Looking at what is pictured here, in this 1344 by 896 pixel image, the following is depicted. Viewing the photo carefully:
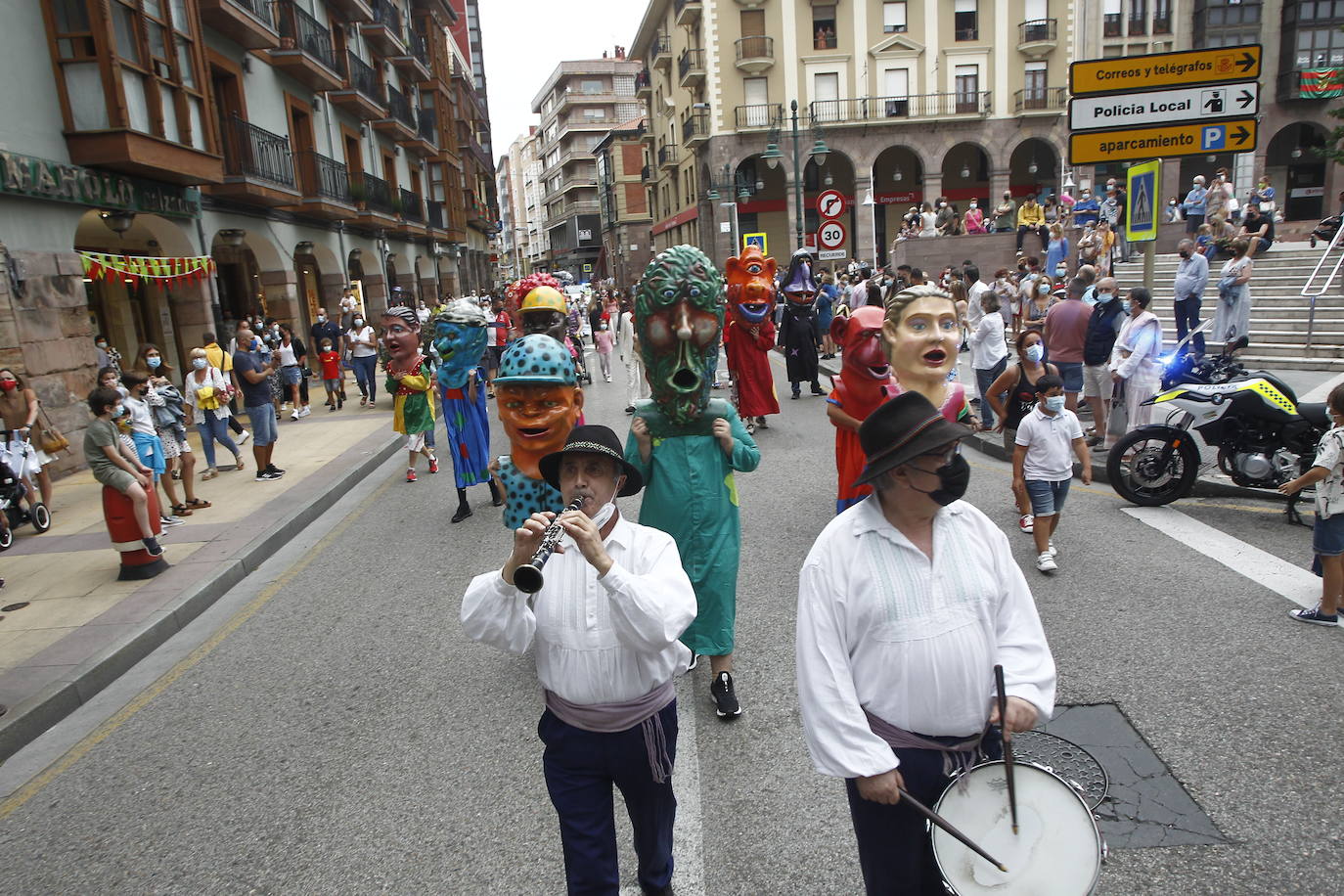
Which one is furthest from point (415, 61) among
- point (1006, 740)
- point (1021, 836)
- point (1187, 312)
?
point (1021, 836)

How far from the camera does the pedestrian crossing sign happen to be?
30.3ft

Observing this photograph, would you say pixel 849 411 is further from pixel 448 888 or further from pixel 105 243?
pixel 105 243

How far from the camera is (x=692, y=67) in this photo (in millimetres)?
40719

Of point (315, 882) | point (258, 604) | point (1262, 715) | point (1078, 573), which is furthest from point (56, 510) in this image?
point (1262, 715)

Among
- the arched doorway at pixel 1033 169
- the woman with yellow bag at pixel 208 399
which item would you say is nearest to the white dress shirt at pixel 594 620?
the woman with yellow bag at pixel 208 399

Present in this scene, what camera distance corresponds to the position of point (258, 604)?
654cm

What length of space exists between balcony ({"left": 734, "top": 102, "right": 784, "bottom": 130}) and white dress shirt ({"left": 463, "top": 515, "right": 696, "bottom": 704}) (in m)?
39.4

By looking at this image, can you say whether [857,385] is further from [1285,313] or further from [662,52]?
[662,52]

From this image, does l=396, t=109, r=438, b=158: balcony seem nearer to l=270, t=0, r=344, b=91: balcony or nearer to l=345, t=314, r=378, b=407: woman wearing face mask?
l=270, t=0, r=344, b=91: balcony

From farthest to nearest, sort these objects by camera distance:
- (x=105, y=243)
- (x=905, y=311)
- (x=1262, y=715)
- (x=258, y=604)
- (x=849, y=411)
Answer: (x=105, y=243)
(x=258, y=604)
(x=849, y=411)
(x=905, y=311)
(x=1262, y=715)

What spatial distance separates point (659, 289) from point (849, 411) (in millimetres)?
1733

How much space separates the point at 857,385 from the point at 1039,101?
3985cm

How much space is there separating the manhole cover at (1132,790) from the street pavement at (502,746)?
2.5 inches

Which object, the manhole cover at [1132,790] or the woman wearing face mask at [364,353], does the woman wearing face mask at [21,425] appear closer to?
the woman wearing face mask at [364,353]
